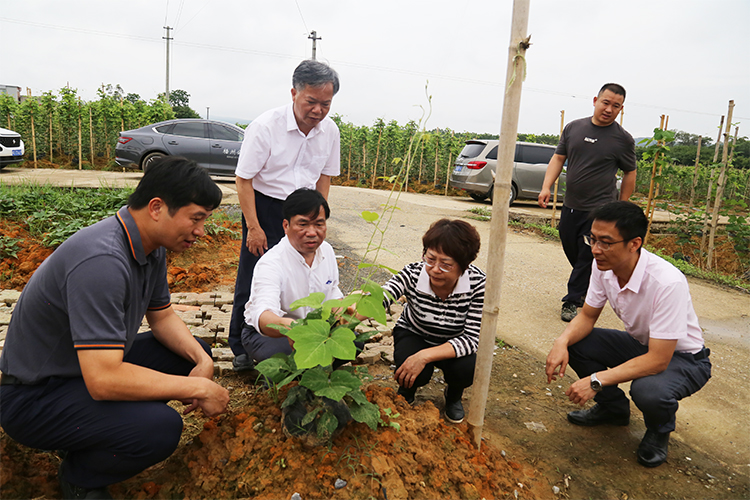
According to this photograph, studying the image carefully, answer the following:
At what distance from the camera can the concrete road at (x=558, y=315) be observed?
2705 millimetres

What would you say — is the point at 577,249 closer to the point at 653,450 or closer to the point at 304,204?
the point at 653,450

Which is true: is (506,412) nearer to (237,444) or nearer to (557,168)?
(237,444)

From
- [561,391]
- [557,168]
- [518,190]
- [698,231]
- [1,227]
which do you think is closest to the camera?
[561,391]

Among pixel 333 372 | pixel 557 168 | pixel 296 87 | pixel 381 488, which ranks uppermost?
pixel 296 87

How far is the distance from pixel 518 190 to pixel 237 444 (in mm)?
10895

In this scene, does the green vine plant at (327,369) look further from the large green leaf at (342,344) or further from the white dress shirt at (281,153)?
the white dress shirt at (281,153)

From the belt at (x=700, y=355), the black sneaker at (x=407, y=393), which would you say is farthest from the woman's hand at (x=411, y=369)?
the belt at (x=700, y=355)

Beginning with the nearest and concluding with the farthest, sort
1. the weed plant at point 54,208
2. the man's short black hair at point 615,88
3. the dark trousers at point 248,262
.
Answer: the dark trousers at point 248,262, the man's short black hair at point 615,88, the weed plant at point 54,208

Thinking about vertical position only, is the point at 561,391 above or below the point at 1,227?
below

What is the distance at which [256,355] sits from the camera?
246 cm

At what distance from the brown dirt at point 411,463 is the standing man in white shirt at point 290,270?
280 millimetres

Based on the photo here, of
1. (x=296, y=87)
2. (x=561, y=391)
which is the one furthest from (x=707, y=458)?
(x=296, y=87)

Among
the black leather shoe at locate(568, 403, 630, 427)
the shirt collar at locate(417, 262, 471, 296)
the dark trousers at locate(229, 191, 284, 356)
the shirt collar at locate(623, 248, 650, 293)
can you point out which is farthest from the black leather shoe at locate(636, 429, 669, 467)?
the dark trousers at locate(229, 191, 284, 356)

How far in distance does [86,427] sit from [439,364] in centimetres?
162
